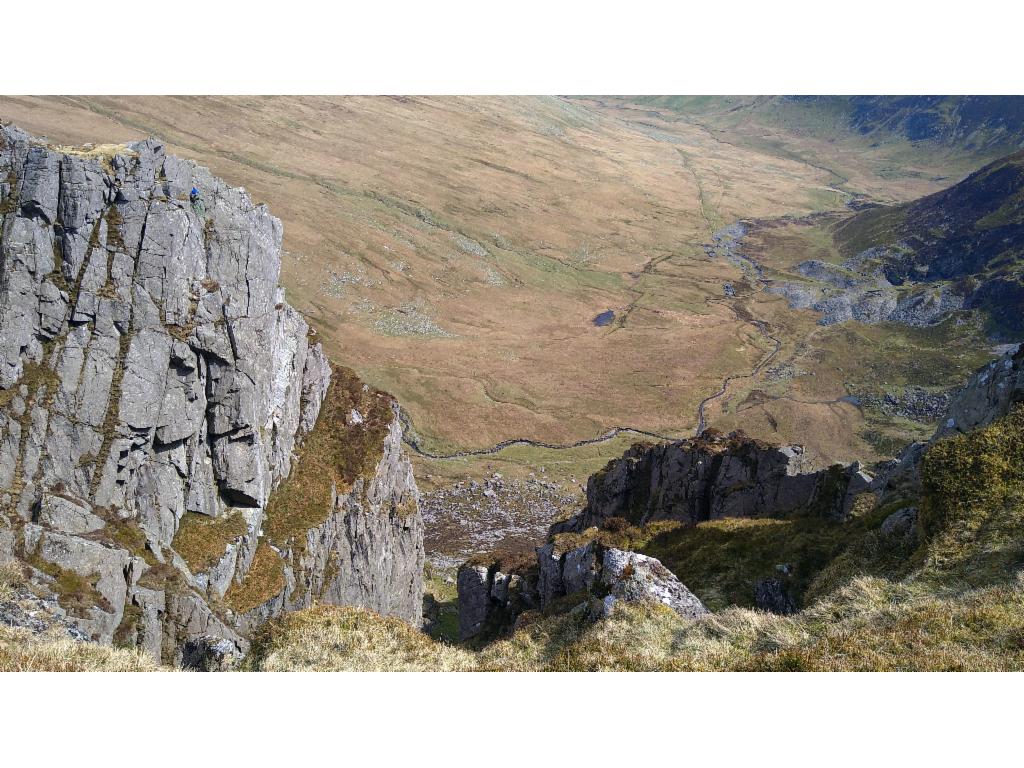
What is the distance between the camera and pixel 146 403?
30281 millimetres

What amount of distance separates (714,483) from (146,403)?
122 feet

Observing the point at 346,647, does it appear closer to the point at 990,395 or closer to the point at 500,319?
the point at 990,395

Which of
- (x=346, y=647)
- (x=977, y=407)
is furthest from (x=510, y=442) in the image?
(x=346, y=647)

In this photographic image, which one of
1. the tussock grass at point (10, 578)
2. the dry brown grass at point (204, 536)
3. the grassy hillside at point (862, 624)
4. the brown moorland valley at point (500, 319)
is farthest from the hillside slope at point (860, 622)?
the brown moorland valley at point (500, 319)

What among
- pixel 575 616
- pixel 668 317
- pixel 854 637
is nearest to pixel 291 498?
pixel 575 616

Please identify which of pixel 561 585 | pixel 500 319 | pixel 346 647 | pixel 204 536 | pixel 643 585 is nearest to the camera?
pixel 346 647

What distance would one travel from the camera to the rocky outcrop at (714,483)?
36.7 meters

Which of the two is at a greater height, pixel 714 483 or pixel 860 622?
pixel 860 622

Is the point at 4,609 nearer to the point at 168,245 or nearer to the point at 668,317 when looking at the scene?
the point at 168,245

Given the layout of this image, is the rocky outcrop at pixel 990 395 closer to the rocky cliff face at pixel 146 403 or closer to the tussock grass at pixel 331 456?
the rocky cliff face at pixel 146 403

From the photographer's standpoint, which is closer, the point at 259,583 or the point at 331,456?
the point at 259,583

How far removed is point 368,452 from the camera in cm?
4572

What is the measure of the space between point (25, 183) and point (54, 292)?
562 centimetres

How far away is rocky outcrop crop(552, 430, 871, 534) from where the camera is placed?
120ft
